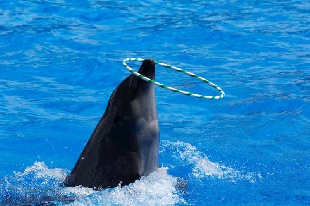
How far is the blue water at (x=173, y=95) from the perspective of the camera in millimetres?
6266

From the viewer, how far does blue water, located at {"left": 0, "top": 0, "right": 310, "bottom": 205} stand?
6.27 m

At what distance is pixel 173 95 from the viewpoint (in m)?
9.77

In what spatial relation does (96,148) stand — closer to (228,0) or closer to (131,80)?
(131,80)

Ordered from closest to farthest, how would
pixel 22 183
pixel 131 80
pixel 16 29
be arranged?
1. pixel 131 80
2. pixel 22 183
3. pixel 16 29

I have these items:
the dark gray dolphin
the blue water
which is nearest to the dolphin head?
the dark gray dolphin

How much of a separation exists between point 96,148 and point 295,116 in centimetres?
435

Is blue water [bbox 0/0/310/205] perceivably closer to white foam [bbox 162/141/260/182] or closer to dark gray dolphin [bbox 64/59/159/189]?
white foam [bbox 162/141/260/182]

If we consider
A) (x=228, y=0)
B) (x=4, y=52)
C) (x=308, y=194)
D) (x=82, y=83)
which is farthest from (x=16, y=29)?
(x=308, y=194)

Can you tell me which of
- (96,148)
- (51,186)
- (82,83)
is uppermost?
(96,148)

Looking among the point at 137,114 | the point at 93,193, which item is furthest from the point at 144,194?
the point at 137,114

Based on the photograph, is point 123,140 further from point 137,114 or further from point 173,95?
point 173,95

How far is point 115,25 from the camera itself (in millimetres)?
13539

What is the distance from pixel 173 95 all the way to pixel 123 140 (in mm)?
4693

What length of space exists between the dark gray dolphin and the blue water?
0.39 feet
